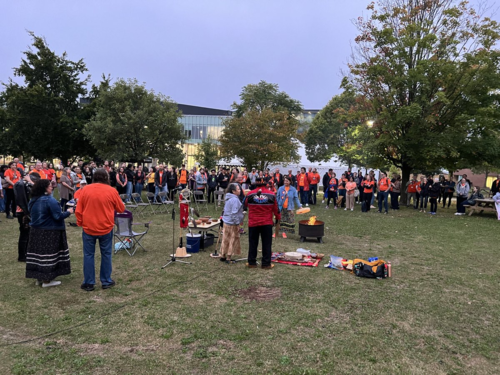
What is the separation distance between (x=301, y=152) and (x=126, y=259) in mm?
45754

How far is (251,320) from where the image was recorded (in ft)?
14.5

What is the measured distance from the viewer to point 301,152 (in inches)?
2015

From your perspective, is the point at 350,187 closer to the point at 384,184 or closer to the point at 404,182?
the point at 384,184

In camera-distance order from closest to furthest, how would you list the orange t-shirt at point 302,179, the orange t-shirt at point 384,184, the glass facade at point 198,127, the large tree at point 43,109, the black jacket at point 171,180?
the orange t-shirt at point 384,184 → the black jacket at point 171,180 → the orange t-shirt at point 302,179 → the large tree at point 43,109 → the glass facade at point 198,127

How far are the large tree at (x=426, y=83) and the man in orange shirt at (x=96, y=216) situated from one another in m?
14.3

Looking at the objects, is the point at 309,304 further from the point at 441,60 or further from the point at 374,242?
the point at 441,60

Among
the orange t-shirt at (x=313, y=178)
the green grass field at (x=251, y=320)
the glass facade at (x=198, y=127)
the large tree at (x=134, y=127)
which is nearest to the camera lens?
the green grass field at (x=251, y=320)

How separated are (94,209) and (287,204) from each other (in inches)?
225

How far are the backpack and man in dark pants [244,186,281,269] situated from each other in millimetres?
1644

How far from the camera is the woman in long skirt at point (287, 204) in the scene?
946 cm

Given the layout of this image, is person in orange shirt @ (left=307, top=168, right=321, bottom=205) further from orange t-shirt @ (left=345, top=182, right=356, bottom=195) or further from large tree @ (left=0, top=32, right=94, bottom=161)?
large tree @ (left=0, top=32, right=94, bottom=161)

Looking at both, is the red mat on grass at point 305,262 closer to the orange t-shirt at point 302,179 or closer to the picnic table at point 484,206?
the orange t-shirt at point 302,179

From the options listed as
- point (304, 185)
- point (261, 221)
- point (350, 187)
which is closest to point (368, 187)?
point (350, 187)

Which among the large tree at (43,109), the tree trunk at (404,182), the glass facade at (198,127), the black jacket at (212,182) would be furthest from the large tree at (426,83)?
the glass facade at (198,127)
